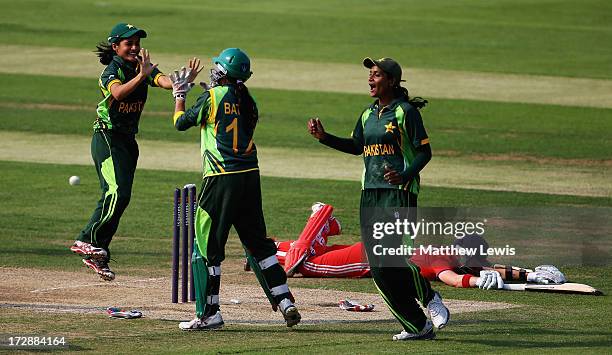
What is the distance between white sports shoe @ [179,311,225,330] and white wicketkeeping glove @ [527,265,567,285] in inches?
151

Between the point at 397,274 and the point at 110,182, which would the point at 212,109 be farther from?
the point at 110,182

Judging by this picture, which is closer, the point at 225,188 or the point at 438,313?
the point at 438,313

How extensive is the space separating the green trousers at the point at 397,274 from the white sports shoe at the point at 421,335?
0.03 m

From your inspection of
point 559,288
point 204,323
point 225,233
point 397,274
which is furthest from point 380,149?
point 559,288

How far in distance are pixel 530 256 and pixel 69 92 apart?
17.8 meters

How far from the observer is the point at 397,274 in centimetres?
1055

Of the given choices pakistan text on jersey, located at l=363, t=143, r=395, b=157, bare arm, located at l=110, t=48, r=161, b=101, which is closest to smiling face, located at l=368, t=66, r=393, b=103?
pakistan text on jersey, located at l=363, t=143, r=395, b=157

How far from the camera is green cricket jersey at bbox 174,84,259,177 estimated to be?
35.8 ft

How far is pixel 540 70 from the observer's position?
1398 inches

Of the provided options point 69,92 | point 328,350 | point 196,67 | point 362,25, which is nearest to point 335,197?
point 196,67

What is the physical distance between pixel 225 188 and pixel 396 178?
1409 mm

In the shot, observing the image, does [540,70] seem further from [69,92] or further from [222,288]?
[222,288]

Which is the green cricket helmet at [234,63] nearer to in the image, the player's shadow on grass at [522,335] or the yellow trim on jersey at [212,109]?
the yellow trim on jersey at [212,109]

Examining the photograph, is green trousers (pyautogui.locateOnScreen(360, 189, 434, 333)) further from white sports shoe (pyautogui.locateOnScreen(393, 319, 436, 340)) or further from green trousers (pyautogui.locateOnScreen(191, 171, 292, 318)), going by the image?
green trousers (pyautogui.locateOnScreen(191, 171, 292, 318))
